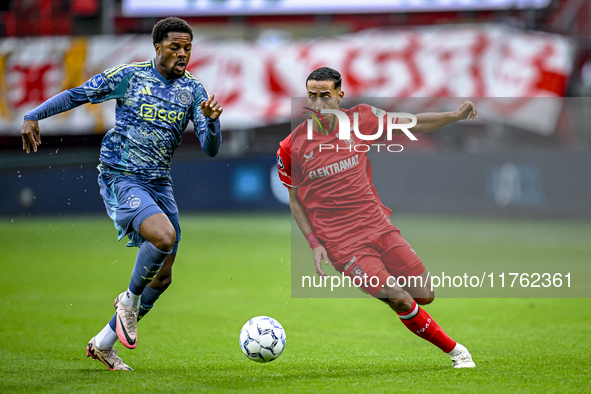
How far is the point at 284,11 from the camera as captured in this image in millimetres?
21172

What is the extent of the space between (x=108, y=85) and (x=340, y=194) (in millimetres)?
1809

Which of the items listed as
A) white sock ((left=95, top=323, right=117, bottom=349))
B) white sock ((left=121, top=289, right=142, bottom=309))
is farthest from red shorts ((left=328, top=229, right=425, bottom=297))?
white sock ((left=95, top=323, right=117, bottom=349))

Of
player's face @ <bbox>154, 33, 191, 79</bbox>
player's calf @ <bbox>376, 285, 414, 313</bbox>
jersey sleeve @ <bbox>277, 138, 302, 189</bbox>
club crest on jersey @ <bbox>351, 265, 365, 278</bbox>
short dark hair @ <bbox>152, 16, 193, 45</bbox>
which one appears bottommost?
player's calf @ <bbox>376, 285, 414, 313</bbox>

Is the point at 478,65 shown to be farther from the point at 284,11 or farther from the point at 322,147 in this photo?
the point at 322,147

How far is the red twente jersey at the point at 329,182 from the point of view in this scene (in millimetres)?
5020

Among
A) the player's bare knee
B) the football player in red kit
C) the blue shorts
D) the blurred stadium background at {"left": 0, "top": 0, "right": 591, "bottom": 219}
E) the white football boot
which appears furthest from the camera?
the blurred stadium background at {"left": 0, "top": 0, "right": 591, "bottom": 219}

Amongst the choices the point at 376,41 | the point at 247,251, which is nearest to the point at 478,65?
the point at 376,41

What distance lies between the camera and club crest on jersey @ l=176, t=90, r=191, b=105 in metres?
4.93

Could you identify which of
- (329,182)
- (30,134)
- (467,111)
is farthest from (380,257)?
(30,134)

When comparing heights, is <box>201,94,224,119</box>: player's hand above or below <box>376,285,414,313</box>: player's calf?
above

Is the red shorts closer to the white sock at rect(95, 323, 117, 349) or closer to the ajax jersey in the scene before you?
the ajax jersey

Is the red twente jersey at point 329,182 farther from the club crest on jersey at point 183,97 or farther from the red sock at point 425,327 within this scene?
the club crest on jersey at point 183,97

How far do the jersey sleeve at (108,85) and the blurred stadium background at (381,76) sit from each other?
406 inches

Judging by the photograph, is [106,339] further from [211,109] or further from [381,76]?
[381,76]
